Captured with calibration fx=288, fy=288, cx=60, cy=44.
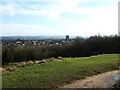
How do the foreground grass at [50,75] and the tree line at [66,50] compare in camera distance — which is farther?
the tree line at [66,50]

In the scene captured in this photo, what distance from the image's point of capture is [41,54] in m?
50.4

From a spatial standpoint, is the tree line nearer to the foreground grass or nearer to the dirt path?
the foreground grass

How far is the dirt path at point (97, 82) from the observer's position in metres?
13.9

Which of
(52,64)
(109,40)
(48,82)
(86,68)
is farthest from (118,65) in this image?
(109,40)

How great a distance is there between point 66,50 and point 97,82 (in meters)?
36.0

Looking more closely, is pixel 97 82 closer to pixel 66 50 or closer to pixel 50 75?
pixel 50 75

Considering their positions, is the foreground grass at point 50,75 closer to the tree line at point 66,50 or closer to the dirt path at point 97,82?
the dirt path at point 97,82

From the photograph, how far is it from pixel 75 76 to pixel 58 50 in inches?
1405

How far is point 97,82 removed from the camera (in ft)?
48.4

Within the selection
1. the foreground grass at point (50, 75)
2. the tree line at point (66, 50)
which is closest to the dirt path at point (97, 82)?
the foreground grass at point (50, 75)

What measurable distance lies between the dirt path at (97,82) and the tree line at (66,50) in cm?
3118

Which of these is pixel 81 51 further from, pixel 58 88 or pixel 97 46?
pixel 58 88

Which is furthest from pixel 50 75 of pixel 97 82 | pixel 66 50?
pixel 66 50

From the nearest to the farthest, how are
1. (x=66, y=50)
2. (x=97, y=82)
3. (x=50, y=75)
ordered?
(x=97, y=82), (x=50, y=75), (x=66, y=50)
